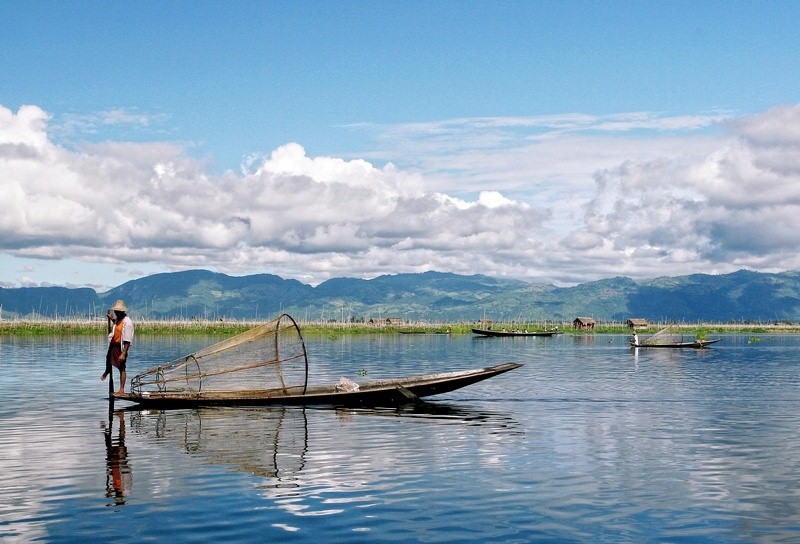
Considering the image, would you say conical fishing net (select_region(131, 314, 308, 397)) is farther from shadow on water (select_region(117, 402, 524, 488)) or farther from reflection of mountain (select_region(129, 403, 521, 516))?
reflection of mountain (select_region(129, 403, 521, 516))

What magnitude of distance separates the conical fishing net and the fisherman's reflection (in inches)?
182

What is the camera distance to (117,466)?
1858 centimetres

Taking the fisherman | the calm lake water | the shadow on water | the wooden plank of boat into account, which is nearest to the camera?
the calm lake water

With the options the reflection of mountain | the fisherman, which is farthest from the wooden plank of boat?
the fisherman

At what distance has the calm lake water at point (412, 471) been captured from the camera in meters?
13.4

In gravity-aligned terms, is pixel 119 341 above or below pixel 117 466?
above

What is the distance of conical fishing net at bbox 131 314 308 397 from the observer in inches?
1188

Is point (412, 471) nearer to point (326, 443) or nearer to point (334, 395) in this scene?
point (326, 443)

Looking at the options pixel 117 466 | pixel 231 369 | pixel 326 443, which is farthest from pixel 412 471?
pixel 231 369

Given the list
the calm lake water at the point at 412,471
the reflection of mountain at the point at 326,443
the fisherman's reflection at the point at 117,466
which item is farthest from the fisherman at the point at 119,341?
the fisherman's reflection at the point at 117,466

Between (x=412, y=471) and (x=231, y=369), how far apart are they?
566 inches

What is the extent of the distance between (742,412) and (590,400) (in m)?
6.00

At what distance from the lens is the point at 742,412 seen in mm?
30609

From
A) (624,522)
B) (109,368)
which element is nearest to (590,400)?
(109,368)
